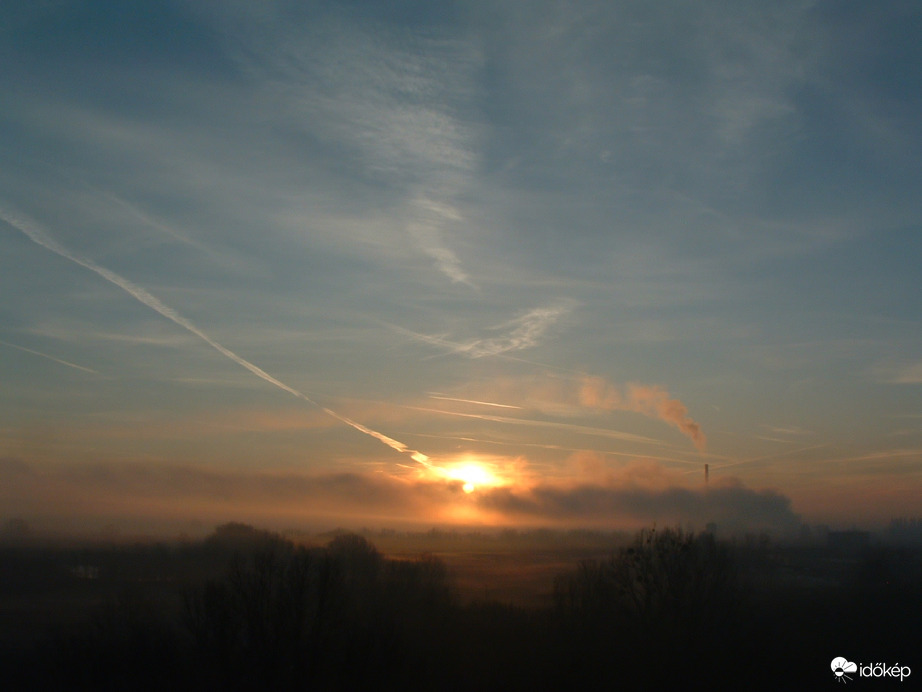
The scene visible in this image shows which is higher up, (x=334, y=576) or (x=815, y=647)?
(x=334, y=576)

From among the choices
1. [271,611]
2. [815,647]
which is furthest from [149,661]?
[815,647]

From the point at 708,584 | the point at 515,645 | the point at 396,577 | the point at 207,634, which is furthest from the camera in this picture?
the point at 396,577

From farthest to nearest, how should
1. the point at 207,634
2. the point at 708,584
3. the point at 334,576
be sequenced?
the point at 708,584 → the point at 334,576 → the point at 207,634

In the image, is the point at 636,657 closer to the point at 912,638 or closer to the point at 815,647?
the point at 815,647

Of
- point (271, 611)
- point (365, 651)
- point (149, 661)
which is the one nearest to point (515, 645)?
point (365, 651)

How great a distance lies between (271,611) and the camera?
221ft

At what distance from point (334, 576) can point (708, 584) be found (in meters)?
41.5

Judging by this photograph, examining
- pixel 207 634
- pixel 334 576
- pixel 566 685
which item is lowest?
pixel 566 685

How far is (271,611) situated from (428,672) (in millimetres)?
17975

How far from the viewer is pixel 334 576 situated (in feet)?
234

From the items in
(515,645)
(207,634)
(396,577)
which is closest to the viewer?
(207,634)

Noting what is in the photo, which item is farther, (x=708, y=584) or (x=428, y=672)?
(x=708, y=584)

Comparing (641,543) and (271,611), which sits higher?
(641,543)

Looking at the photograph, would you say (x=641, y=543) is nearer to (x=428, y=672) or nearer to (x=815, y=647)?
(x=815, y=647)
